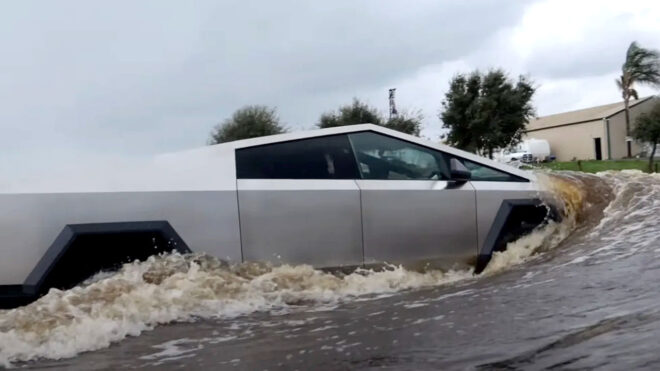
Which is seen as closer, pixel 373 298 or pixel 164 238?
pixel 164 238

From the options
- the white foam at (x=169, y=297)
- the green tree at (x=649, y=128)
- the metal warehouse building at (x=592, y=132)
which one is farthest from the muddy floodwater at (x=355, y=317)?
the metal warehouse building at (x=592, y=132)

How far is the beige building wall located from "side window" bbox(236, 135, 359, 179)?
4613 cm

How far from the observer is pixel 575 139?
5284 cm

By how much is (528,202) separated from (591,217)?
0.91 meters

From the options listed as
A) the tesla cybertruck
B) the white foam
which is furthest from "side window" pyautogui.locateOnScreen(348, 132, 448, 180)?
the white foam

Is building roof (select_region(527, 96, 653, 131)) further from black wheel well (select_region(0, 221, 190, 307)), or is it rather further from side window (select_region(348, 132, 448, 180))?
black wheel well (select_region(0, 221, 190, 307))

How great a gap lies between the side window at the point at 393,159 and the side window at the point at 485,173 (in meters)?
→ 0.25

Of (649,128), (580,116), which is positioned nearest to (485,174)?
(649,128)

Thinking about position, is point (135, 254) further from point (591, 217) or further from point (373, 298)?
point (591, 217)

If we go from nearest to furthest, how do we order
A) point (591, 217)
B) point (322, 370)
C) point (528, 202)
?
point (322, 370) < point (528, 202) < point (591, 217)

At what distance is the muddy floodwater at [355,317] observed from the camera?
3.25 meters

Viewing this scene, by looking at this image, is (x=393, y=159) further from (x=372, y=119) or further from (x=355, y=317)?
(x=372, y=119)

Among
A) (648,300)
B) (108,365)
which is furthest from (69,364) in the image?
(648,300)

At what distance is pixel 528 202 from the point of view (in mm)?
5402
